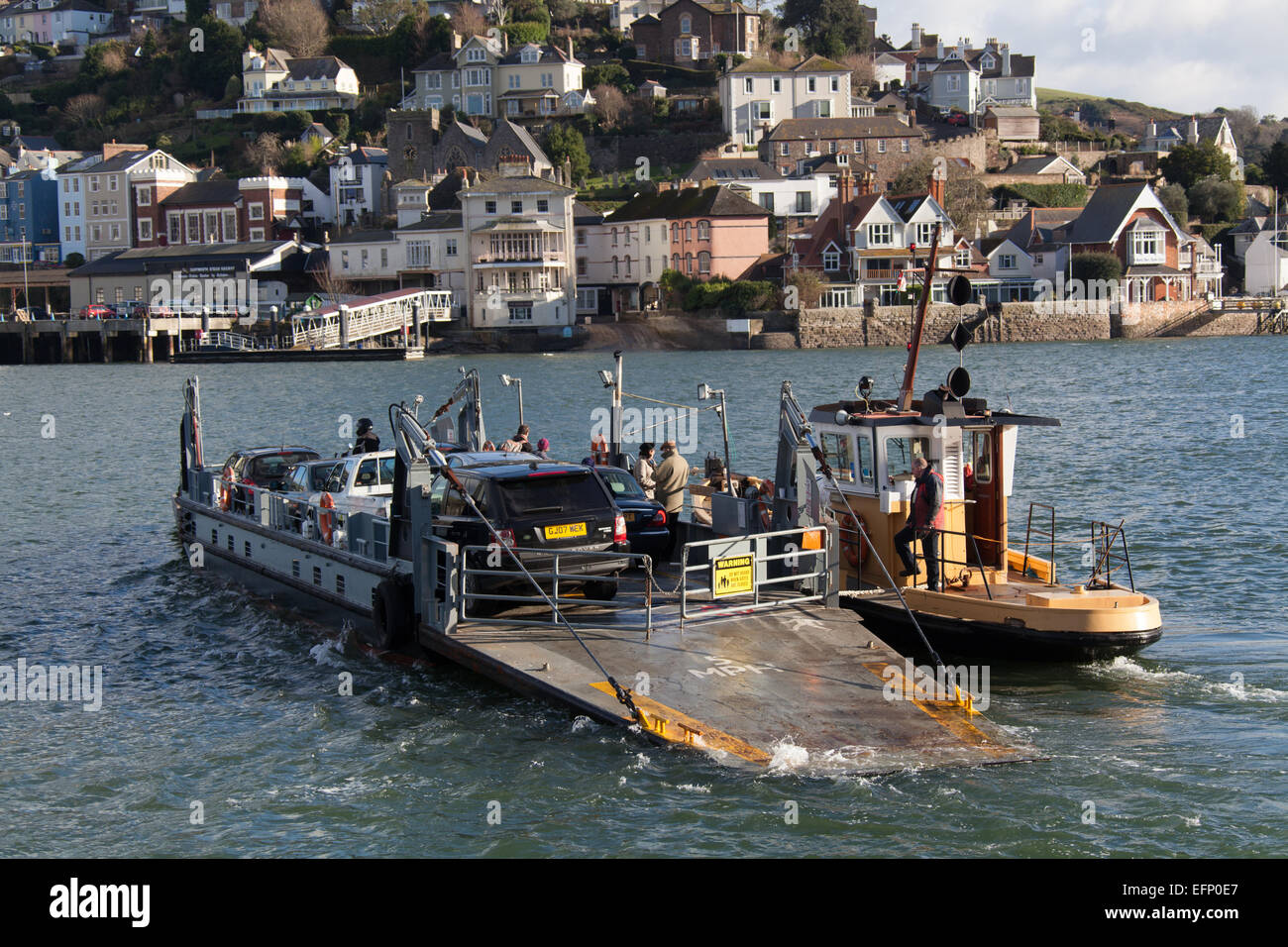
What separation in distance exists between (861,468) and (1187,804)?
729cm

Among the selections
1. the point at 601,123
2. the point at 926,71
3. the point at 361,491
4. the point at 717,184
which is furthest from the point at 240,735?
the point at 926,71

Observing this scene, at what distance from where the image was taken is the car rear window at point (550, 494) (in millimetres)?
17734

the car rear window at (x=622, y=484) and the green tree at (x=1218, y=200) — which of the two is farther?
the green tree at (x=1218, y=200)

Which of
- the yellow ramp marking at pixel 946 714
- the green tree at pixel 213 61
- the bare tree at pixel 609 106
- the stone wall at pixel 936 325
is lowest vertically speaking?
the yellow ramp marking at pixel 946 714

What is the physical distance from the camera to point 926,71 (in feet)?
583

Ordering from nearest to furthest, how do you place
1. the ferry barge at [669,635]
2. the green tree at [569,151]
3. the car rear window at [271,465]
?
the ferry barge at [669,635] → the car rear window at [271,465] → the green tree at [569,151]

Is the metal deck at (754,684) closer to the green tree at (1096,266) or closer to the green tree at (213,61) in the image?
the green tree at (1096,266)

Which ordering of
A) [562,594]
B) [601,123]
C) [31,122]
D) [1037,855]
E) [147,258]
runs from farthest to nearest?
[31,122] < [601,123] < [147,258] < [562,594] < [1037,855]

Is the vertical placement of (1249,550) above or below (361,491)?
below

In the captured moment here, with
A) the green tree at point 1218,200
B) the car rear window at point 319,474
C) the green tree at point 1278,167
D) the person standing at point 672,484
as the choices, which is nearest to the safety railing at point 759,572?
the person standing at point 672,484

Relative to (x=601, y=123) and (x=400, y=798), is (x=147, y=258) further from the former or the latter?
(x=400, y=798)

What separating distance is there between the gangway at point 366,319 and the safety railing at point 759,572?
91.0m

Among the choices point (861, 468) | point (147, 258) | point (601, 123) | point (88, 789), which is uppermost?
point (601, 123)

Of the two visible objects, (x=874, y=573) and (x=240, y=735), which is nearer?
(x=240, y=735)
